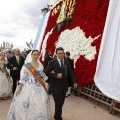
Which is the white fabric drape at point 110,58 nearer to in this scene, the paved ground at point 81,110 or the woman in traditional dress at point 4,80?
the paved ground at point 81,110

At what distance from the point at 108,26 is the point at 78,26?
9.24 feet

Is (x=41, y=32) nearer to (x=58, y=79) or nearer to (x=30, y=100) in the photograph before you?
(x=58, y=79)

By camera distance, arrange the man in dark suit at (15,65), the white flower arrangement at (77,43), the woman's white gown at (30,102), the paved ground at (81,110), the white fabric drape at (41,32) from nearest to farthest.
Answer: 1. the woman's white gown at (30,102)
2. the paved ground at (81,110)
3. the man in dark suit at (15,65)
4. the white flower arrangement at (77,43)
5. the white fabric drape at (41,32)

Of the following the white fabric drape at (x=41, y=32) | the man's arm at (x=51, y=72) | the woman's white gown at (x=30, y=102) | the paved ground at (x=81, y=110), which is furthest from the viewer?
the white fabric drape at (x=41, y=32)

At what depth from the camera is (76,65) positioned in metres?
7.85

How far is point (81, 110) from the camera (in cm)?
562

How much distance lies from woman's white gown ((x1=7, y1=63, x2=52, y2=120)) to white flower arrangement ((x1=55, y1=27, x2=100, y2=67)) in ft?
10.4

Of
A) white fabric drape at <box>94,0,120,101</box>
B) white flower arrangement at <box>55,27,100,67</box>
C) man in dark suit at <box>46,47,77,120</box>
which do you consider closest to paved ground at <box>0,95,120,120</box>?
white fabric drape at <box>94,0,120,101</box>

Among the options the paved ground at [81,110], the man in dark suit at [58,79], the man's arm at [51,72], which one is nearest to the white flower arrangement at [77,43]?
the paved ground at [81,110]

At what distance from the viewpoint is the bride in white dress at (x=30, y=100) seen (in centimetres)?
389

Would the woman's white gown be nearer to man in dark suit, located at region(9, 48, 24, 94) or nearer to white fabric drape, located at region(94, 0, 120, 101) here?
white fabric drape, located at region(94, 0, 120, 101)

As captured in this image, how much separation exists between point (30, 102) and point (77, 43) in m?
4.83

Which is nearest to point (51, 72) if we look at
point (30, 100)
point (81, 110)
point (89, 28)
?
point (30, 100)

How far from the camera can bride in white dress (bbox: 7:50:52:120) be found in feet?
12.8
